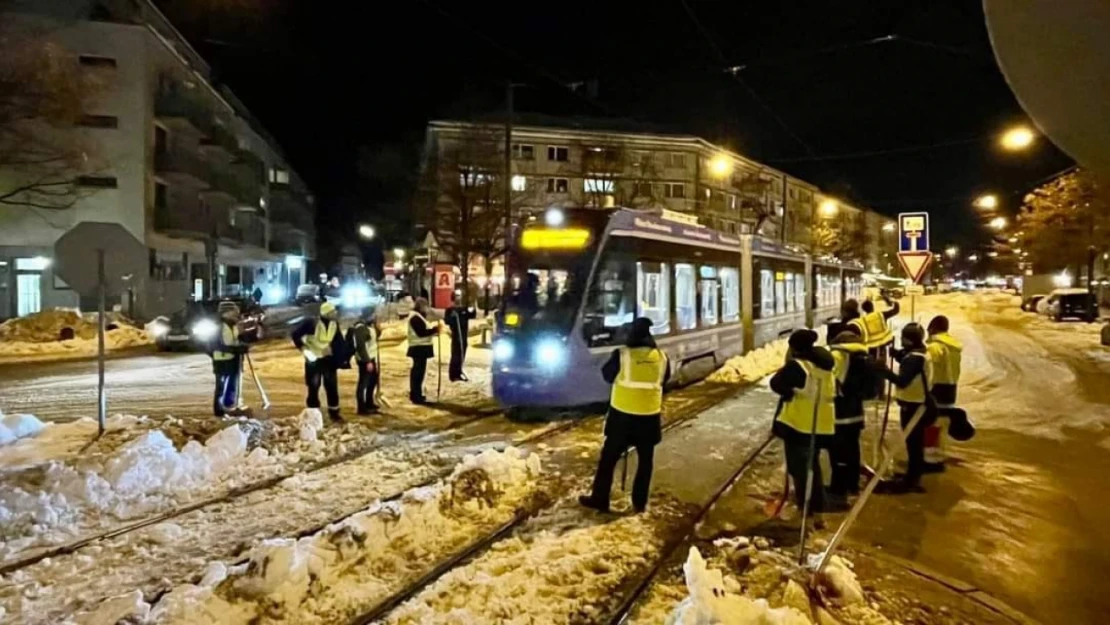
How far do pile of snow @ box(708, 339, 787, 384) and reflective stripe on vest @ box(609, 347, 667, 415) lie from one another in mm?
10262

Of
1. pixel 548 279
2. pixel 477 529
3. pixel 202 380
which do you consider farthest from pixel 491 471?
pixel 202 380

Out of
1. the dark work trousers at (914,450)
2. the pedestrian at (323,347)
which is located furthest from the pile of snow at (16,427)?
the dark work trousers at (914,450)

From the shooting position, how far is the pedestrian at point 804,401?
288 inches

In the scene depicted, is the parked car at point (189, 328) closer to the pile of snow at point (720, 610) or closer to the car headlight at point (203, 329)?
the car headlight at point (203, 329)

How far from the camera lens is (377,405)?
14.2 m

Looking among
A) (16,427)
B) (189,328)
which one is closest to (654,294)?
(16,427)

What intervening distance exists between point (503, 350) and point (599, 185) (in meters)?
40.1

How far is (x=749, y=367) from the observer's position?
61.7 feet

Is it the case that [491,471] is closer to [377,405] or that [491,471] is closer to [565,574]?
[565,574]

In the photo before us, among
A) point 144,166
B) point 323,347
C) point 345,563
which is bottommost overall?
point 345,563

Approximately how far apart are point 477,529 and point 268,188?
66467mm

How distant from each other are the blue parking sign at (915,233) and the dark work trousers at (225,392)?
1159cm

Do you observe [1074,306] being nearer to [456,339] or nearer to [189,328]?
[456,339]

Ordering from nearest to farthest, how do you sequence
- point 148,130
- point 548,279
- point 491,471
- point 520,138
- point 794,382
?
1. point 794,382
2. point 491,471
3. point 548,279
4. point 148,130
5. point 520,138
